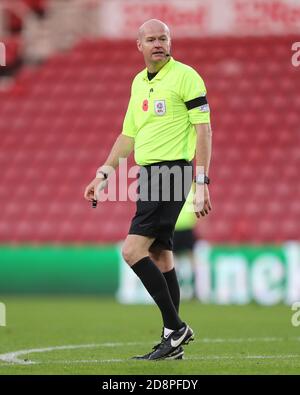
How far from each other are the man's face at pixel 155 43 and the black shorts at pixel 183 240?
738cm

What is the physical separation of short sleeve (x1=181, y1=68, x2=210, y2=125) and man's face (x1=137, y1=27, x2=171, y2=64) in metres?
0.20

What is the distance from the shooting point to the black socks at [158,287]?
6.24 m

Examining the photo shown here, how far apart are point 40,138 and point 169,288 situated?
1139cm

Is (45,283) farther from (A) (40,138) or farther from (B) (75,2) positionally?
(B) (75,2)

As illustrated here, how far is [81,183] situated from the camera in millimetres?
16641

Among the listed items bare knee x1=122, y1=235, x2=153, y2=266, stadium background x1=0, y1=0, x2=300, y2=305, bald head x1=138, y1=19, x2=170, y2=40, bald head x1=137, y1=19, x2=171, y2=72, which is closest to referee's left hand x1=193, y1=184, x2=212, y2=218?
bare knee x1=122, y1=235, x2=153, y2=266

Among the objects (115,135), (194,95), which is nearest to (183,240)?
(115,135)

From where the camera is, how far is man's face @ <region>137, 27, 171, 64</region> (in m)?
6.27

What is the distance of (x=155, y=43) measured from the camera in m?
6.29

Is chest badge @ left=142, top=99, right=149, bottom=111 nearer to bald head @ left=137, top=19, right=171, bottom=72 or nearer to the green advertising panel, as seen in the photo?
bald head @ left=137, top=19, right=171, bottom=72

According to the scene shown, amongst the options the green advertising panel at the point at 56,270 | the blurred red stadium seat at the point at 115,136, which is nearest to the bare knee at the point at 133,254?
the green advertising panel at the point at 56,270

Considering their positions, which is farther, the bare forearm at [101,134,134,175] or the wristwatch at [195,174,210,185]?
the bare forearm at [101,134,134,175]

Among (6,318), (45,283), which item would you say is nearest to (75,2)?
(45,283)

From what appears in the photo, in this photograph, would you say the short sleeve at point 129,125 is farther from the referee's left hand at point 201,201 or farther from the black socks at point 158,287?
the black socks at point 158,287
